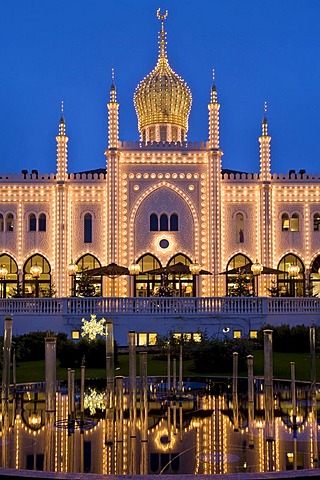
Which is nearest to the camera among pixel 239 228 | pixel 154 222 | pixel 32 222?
pixel 154 222

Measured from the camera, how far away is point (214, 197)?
4512cm

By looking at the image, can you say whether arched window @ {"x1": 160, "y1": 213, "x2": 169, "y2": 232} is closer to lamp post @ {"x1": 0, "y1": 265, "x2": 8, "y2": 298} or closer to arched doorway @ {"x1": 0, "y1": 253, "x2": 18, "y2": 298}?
arched doorway @ {"x1": 0, "y1": 253, "x2": 18, "y2": 298}

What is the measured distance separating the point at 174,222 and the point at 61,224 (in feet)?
24.2

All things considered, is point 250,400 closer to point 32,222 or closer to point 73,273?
point 73,273

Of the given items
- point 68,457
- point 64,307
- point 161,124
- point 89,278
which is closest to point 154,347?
point 64,307

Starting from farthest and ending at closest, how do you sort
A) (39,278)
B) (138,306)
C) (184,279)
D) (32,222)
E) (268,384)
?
1. (32,222)
2. (184,279)
3. (39,278)
4. (138,306)
5. (268,384)

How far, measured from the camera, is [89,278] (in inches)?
1738

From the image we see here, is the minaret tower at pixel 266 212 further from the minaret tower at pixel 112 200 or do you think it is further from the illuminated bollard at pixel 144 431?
the illuminated bollard at pixel 144 431

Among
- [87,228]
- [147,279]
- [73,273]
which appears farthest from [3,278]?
[147,279]

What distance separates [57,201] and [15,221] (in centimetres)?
351

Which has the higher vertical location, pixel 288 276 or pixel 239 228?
pixel 239 228

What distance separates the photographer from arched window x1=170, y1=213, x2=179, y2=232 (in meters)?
45.8

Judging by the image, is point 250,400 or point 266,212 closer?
point 250,400

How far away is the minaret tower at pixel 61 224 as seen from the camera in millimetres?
44812
